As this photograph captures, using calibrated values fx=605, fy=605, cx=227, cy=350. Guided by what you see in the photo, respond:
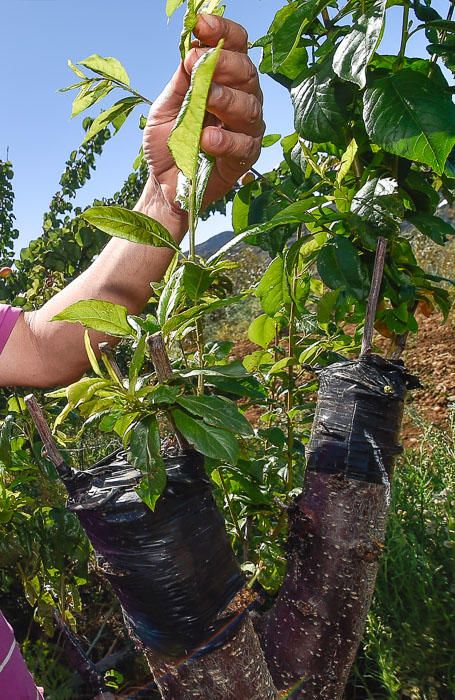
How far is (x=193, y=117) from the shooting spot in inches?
27.2

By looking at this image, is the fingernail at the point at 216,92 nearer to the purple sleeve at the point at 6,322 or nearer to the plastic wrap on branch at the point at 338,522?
the plastic wrap on branch at the point at 338,522

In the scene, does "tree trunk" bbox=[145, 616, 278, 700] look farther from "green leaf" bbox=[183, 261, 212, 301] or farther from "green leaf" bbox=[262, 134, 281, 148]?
"green leaf" bbox=[262, 134, 281, 148]

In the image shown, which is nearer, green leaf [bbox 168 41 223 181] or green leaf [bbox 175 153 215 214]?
green leaf [bbox 168 41 223 181]

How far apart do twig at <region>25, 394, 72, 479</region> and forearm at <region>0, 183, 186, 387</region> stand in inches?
18.3

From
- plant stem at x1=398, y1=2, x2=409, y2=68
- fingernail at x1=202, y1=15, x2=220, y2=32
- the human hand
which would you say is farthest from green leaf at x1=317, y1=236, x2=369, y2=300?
fingernail at x1=202, y1=15, x2=220, y2=32

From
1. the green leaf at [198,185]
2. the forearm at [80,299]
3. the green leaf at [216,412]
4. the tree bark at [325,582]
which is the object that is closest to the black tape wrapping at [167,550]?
the green leaf at [216,412]

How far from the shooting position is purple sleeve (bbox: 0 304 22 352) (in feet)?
4.60

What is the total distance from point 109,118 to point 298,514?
2.83 ft

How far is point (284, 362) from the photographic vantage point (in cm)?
148

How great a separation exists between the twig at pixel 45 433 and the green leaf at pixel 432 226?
2.53 feet

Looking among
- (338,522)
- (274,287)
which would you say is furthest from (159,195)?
(338,522)

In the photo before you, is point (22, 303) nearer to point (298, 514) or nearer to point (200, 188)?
point (298, 514)

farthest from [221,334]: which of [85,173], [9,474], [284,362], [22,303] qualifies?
[284,362]

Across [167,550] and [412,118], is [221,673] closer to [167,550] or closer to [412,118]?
[167,550]
